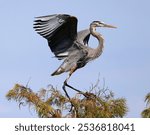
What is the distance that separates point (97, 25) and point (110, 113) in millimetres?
1550

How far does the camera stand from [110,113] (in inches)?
622

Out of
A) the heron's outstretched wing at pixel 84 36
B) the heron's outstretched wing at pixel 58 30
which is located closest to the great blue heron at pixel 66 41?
the heron's outstretched wing at pixel 58 30

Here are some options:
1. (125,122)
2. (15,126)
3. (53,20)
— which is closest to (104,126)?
(125,122)

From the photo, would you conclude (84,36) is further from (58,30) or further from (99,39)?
(58,30)

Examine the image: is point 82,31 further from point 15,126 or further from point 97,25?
point 15,126

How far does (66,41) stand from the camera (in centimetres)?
1630

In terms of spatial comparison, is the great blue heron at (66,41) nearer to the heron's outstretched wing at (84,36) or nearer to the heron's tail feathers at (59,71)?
the heron's tail feathers at (59,71)

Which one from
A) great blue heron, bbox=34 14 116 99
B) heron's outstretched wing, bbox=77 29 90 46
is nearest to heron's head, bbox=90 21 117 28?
great blue heron, bbox=34 14 116 99

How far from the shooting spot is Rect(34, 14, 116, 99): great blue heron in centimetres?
1586

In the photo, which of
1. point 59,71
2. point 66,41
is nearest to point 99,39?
point 66,41

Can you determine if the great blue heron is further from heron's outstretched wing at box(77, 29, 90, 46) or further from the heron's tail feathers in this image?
heron's outstretched wing at box(77, 29, 90, 46)

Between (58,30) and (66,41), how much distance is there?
272mm

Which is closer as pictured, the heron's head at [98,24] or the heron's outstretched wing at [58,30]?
the heron's outstretched wing at [58,30]

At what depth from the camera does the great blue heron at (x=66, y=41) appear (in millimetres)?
15859
